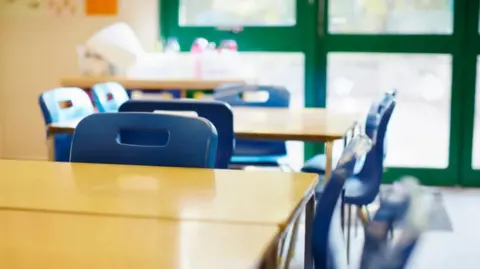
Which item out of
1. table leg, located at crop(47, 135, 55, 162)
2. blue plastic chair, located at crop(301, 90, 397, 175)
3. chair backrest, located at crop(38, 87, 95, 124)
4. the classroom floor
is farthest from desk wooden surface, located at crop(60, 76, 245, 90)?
table leg, located at crop(47, 135, 55, 162)

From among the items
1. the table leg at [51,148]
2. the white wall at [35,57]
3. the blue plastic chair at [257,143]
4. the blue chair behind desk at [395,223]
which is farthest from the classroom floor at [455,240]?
the white wall at [35,57]

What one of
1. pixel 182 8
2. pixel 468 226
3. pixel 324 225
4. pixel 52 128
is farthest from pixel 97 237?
pixel 182 8

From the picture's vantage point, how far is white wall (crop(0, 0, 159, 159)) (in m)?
4.89

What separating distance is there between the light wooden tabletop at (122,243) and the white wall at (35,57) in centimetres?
382

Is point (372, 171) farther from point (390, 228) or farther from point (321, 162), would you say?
point (390, 228)

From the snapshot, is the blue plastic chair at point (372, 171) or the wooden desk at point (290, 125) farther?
the blue plastic chair at point (372, 171)

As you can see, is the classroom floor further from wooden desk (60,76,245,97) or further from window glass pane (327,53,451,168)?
wooden desk (60,76,245,97)

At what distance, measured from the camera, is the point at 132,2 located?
489 cm

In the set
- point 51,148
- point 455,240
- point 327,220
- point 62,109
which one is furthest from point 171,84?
point 327,220

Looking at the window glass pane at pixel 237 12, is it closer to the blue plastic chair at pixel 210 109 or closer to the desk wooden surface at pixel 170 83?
the desk wooden surface at pixel 170 83

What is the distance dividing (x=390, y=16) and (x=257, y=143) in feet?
5.55

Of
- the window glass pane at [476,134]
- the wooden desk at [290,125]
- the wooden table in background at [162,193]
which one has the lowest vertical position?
the window glass pane at [476,134]

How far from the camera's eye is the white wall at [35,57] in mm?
4891

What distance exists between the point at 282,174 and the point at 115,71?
310 cm
